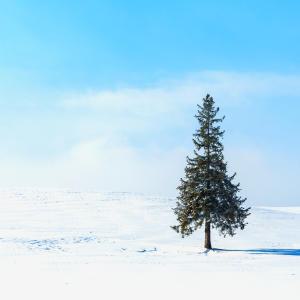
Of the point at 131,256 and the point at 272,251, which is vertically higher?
the point at 131,256

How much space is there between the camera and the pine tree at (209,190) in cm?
3300

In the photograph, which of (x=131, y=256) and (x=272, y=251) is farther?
(x=272, y=251)

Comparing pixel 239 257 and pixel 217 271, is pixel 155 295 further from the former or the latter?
pixel 239 257

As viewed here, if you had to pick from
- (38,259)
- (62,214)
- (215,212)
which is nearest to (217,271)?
(38,259)

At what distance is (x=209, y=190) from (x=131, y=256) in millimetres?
8638

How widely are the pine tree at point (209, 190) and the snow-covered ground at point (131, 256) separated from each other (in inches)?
83.8

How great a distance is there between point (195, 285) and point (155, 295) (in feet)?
8.39

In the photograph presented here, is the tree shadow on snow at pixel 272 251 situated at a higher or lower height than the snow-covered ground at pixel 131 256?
lower

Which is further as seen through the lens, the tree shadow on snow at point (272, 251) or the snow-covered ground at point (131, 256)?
the tree shadow on snow at point (272, 251)

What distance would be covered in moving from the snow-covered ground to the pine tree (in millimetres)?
2129

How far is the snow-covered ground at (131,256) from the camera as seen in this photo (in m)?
15.2

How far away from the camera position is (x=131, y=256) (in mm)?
27828

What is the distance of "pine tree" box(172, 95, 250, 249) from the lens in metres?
33.0

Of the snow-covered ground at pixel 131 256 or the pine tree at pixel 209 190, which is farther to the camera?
the pine tree at pixel 209 190
